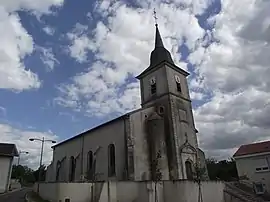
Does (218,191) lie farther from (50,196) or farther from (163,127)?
(50,196)

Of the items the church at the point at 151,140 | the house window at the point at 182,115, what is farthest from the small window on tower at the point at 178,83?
the house window at the point at 182,115

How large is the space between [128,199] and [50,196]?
6333 millimetres

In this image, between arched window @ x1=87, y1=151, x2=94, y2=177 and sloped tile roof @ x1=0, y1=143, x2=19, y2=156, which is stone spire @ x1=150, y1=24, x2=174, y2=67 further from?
sloped tile roof @ x1=0, y1=143, x2=19, y2=156

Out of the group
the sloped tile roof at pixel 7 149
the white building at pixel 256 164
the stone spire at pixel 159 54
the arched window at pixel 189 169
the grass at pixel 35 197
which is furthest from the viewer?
the white building at pixel 256 164

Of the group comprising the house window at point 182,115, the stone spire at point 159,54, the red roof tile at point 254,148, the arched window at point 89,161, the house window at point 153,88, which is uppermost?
the stone spire at point 159,54

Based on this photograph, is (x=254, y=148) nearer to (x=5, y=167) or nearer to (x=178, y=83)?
(x=178, y=83)

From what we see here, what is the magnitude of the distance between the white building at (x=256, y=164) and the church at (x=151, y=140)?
33.3ft

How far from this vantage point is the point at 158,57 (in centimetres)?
3559

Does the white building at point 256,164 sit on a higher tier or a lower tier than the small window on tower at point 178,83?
lower

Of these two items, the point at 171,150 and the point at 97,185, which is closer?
the point at 97,185

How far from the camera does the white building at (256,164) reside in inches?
1417

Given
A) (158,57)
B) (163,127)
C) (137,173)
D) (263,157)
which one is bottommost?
(137,173)

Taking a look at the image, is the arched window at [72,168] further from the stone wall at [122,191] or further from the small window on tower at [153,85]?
the small window on tower at [153,85]

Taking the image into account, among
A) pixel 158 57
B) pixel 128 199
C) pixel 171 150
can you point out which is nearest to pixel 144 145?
pixel 171 150
